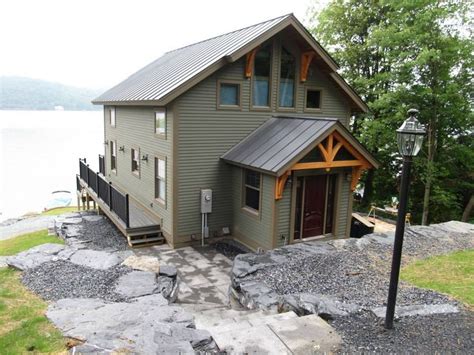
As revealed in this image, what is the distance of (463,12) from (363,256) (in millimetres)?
14408

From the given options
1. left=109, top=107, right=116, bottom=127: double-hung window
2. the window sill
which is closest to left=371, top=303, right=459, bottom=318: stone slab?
the window sill

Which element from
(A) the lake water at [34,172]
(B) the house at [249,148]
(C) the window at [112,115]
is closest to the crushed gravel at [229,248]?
(B) the house at [249,148]

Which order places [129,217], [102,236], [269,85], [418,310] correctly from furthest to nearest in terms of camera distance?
[129,217], [102,236], [269,85], [418,310]

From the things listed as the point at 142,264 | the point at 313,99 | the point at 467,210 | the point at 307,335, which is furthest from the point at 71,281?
the point at 467,210

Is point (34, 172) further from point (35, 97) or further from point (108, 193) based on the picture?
point (35, 97)

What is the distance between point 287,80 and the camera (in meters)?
12.6

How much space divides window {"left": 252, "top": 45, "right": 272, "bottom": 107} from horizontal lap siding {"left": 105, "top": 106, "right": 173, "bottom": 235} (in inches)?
119

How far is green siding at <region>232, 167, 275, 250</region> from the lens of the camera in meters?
10.4

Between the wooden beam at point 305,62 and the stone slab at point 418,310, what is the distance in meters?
8.71

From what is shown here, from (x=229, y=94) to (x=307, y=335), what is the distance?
8445mm

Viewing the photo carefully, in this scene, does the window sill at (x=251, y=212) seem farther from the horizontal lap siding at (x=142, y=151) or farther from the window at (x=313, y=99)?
the window at (x=313, y=99)

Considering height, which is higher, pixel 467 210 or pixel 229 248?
pixel 229 248

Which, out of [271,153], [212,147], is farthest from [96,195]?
[271,153]

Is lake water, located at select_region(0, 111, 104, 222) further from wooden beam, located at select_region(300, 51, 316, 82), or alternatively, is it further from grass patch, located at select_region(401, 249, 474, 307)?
grass patch, located at select_region(401, 249, 474, 307)
